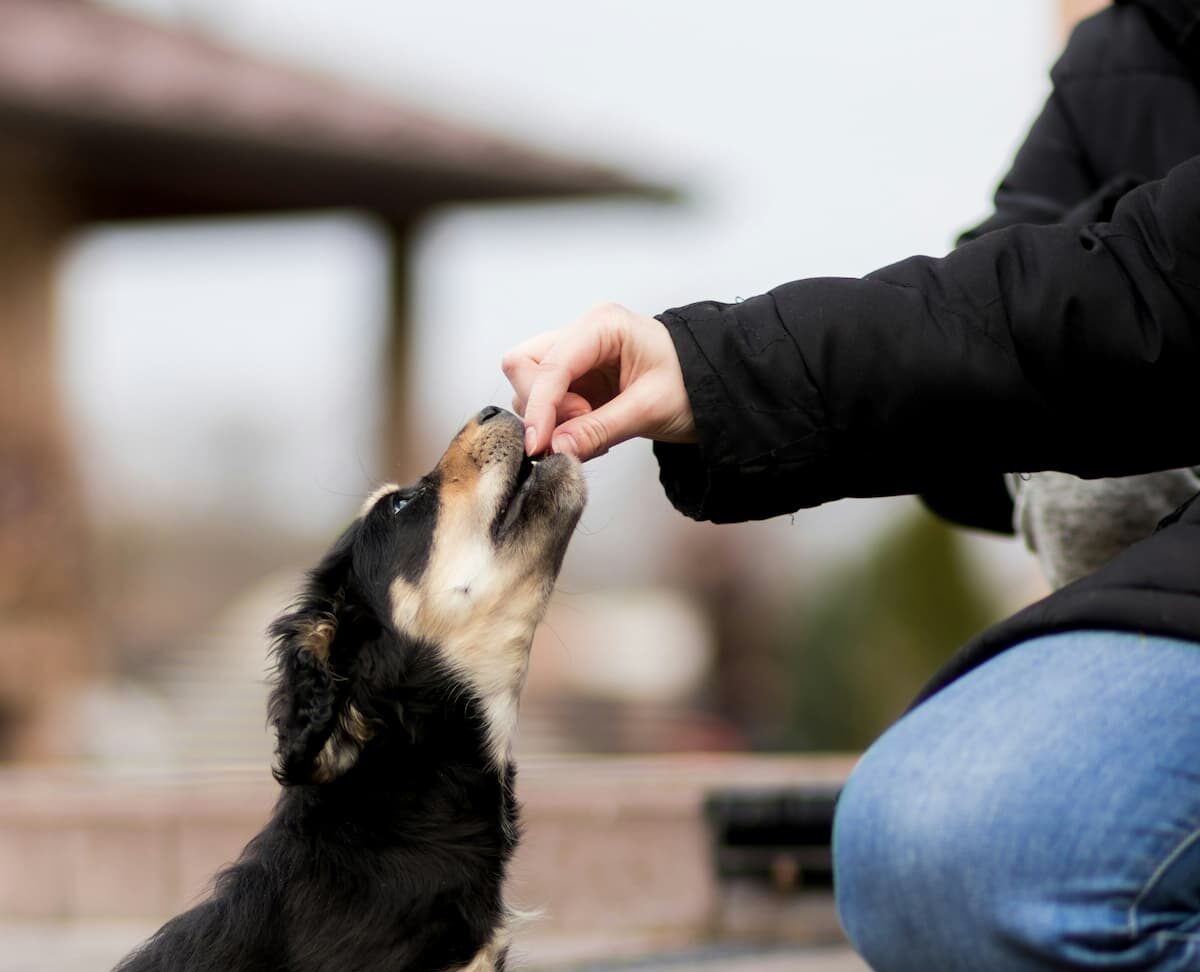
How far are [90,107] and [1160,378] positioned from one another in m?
7.68

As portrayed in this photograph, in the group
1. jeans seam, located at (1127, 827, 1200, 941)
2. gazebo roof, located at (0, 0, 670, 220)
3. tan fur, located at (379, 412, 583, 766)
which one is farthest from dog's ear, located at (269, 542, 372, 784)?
gazebo roof, located at (0, 0, 670, 220)

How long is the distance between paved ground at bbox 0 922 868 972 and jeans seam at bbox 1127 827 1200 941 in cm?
258

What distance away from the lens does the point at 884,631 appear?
31.3 ft

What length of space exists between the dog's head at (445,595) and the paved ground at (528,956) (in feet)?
4.15

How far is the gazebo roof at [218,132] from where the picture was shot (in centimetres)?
866

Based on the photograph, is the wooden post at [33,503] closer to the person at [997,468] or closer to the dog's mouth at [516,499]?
the dog's mouth at [516,499]

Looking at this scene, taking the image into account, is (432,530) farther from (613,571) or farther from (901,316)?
(613,571)

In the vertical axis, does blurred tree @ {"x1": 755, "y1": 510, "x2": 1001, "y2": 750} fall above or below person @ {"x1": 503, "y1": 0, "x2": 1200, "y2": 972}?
below

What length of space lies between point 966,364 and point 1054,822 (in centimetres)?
66

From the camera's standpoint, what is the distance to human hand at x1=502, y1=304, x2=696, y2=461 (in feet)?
7.18

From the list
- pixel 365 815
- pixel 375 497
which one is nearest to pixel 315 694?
pixel 365 815

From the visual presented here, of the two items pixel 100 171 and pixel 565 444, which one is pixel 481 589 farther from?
pixel 100 171

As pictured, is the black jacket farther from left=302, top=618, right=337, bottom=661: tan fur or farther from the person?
left=302, top=618, right=337, bottom=661: tan fur

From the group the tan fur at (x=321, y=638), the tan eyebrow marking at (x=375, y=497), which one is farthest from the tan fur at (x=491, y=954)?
the tan eyebrow marking at (x=375, y=497)
